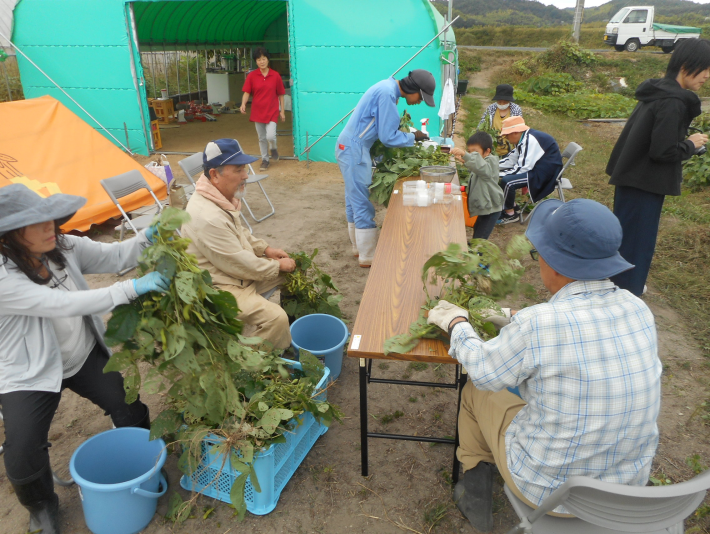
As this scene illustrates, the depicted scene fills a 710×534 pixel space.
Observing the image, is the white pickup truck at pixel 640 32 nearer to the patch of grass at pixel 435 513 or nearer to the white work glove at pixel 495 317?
the white work glove at pixel 495 317

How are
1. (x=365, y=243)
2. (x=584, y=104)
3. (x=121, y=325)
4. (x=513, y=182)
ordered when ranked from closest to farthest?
(x=121, y=325), (x=365, y=243), (x=513, y=182), (x=584, y=104)

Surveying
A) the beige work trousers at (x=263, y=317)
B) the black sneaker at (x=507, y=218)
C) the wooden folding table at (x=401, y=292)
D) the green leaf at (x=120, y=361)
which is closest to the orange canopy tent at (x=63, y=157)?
the beige work trousers at (x=263, y=317)

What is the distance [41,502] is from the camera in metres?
2.41

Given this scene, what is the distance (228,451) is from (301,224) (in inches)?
190

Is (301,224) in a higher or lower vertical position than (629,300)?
lower

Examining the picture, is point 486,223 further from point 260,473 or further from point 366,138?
point 260,473

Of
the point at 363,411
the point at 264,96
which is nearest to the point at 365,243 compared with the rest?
the point at 363,411

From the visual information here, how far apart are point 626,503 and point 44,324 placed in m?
2.51

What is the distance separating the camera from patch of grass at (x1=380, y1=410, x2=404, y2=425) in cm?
337

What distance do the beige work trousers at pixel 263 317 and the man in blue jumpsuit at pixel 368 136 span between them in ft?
7.46

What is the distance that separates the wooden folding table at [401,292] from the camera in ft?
7.74

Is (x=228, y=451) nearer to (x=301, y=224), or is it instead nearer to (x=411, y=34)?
(x=301, y=224)

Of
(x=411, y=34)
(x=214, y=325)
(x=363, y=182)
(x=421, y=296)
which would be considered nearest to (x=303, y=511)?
(x=214, y=325)

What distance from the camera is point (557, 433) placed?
5.96ft
